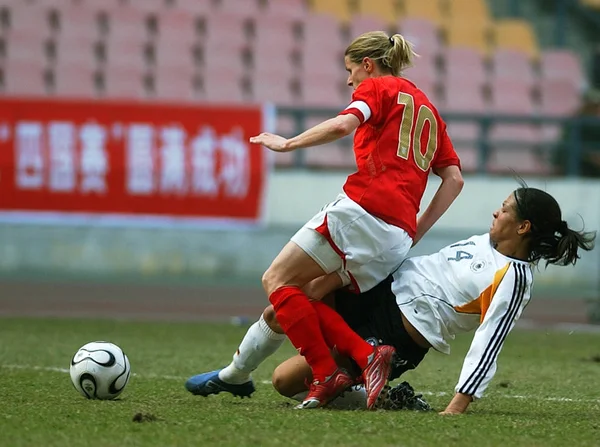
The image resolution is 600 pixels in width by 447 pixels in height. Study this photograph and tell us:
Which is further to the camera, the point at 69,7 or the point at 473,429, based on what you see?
the point at 69,7

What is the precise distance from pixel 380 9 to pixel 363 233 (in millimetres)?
13751

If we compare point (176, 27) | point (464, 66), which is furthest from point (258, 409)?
point (464, 66)

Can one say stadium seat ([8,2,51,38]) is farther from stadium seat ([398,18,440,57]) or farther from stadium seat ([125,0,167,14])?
stadium seat ([398,18,440,57])

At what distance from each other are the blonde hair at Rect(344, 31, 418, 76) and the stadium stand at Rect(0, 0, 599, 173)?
10335 millimetres

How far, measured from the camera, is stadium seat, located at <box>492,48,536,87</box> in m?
18.2

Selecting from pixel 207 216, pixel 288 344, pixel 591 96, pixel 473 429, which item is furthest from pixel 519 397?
pixel 591 96

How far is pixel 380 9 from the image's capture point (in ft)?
61.2

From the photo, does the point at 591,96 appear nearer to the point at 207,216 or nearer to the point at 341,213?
the point at 207,216

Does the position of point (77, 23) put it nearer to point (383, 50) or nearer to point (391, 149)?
point (383, 50)

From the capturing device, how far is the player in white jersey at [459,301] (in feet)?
17.1

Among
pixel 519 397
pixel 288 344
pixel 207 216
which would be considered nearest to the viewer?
pixel 519 397

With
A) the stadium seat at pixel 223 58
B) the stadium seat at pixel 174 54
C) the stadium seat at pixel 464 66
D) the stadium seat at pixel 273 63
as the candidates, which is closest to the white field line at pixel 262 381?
the stadium seat at pixel 174 54

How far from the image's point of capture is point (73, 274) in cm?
1521

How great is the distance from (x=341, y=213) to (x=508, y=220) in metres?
0.78
